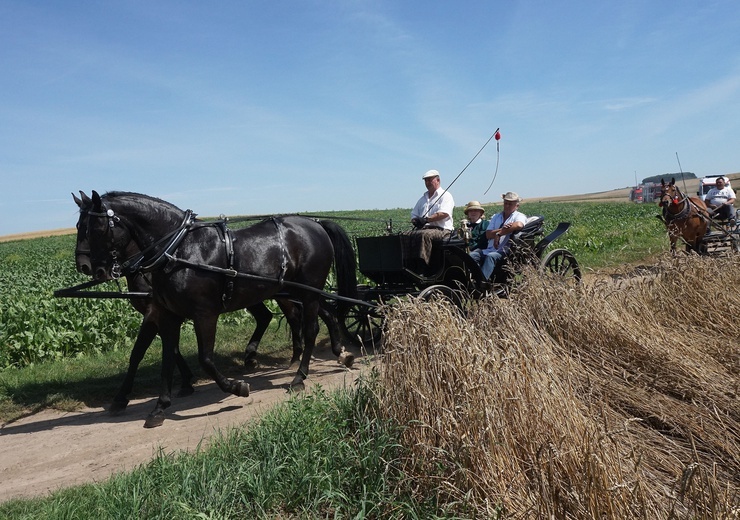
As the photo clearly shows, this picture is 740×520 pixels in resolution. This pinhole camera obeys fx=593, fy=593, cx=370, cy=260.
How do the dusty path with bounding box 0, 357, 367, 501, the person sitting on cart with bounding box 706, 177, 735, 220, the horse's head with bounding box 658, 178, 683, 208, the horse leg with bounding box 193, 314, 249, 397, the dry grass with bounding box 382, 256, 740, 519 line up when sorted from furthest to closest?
the person sitting on cart with bounding box 706, 177, 735, 220
the horse's head with bounding box 658, 178, 683, 208
the horse leg with bounding box 193, 314, 249, 397
the dusty path with bounding box 0, 357, 367, 501
the dry grass with bounding box 382, 256, 740, 519

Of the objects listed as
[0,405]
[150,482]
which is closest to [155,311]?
[0,405]

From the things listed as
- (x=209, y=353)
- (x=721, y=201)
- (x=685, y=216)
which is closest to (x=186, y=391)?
(x=209, y=353)

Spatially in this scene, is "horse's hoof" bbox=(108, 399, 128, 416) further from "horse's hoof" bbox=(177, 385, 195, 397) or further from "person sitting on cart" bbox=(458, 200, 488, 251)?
"person sitting on cart" bbox=(458, 200, 488, 251)

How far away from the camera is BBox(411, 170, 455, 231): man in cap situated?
7.89m

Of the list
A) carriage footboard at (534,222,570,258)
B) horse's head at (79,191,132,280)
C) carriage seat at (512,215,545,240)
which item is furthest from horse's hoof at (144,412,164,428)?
carriage footboard at (534,222,570,258)

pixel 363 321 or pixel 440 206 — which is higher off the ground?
pixel 440 206

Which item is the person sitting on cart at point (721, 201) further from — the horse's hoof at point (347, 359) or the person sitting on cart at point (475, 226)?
the horse's hoof at point (347, 359)

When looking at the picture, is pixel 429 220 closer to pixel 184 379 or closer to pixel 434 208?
pixel 434 208

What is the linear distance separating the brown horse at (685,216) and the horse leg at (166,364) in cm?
1087

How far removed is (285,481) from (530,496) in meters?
1.54

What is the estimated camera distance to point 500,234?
798 cm

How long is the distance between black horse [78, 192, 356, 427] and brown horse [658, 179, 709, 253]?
A: 9.51 meters

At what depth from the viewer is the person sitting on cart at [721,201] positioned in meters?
14.6

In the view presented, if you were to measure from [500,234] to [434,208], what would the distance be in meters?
0.95
